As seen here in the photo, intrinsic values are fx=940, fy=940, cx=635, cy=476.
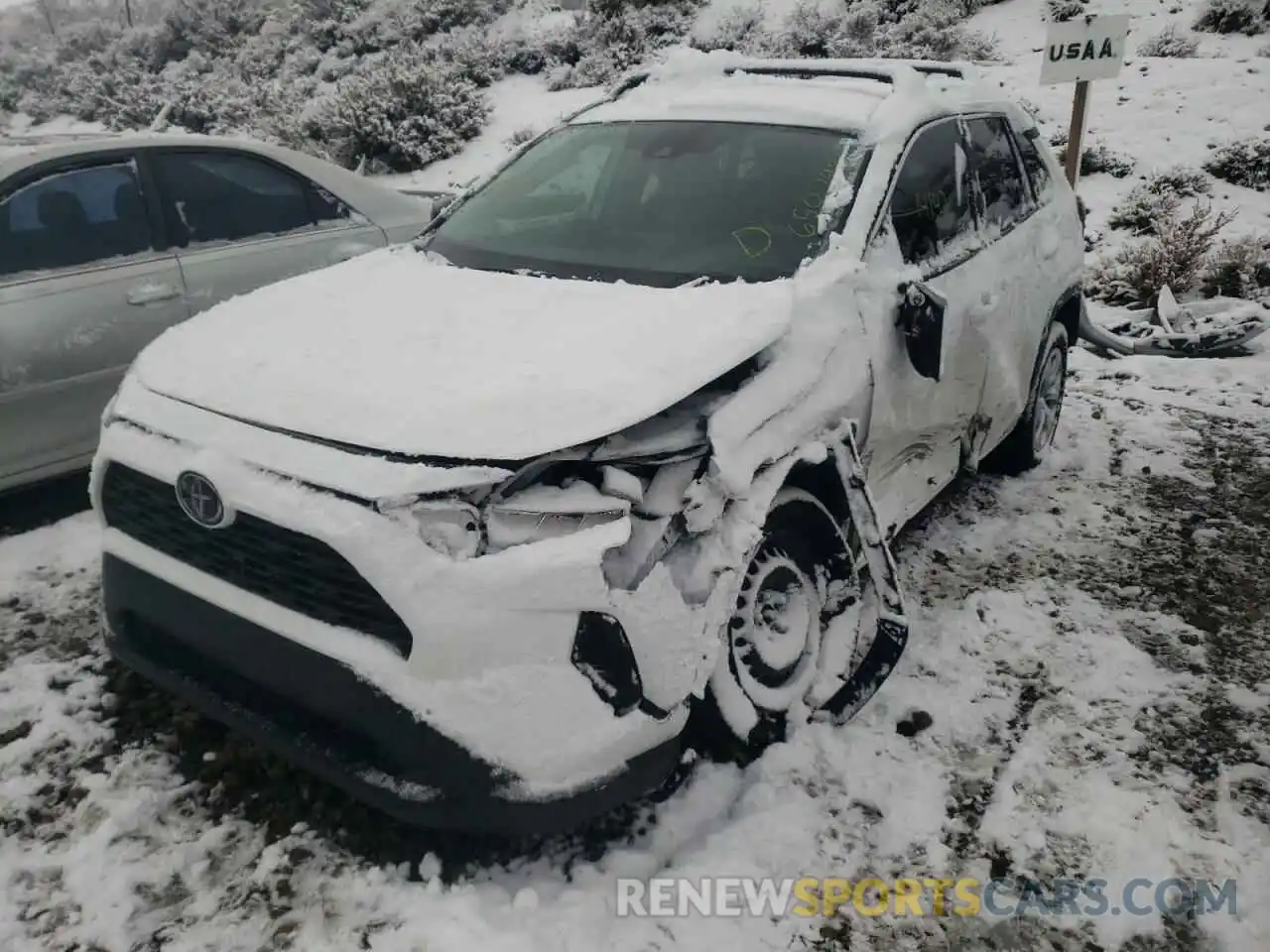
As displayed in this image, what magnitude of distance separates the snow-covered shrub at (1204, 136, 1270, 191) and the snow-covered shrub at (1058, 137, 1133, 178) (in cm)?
73

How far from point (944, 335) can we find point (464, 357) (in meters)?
1.63

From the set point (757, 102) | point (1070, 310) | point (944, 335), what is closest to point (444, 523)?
point (944, 335)

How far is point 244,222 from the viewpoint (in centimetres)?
438

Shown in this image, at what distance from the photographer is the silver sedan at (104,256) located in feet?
12.1

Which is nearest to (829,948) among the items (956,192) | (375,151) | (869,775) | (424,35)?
(869,775)

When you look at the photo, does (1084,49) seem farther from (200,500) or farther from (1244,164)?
(200,500)

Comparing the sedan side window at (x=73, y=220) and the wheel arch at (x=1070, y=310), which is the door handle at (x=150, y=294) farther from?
the wheel arch at (x=1070, y=310)

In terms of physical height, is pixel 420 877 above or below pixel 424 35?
below

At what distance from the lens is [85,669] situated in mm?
3078

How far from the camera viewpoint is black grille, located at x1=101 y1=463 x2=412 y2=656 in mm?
1985

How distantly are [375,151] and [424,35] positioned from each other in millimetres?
6285

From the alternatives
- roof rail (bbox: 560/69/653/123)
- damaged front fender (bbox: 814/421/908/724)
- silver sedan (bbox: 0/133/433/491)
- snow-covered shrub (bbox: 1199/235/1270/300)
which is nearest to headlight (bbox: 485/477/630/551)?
damaged front fender (bbox: 814/421/908/724)

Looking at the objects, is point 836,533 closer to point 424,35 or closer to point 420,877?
point 420,877

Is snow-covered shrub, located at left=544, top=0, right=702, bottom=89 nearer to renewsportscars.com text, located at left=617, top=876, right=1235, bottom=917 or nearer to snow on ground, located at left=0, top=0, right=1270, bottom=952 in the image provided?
snow on ground, located at left=0, top=0, right=1270, bottom=952
